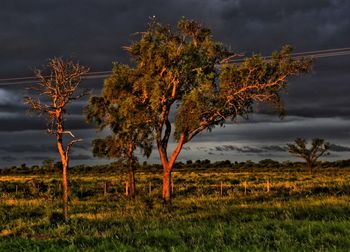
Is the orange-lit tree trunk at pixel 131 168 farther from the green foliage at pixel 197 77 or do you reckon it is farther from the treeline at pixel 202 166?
the treeline at pixel 202 166

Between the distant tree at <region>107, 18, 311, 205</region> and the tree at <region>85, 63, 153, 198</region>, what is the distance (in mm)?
764

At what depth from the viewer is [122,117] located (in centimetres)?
3916

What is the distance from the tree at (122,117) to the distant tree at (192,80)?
76cm

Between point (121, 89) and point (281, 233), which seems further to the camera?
point (121, 89)

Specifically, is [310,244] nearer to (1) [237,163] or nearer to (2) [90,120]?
(2) [90,120]

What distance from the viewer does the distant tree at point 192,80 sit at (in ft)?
121

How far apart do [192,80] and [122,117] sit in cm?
622

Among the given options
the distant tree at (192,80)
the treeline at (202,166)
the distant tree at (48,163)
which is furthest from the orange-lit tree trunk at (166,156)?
the treeline at (202,166)

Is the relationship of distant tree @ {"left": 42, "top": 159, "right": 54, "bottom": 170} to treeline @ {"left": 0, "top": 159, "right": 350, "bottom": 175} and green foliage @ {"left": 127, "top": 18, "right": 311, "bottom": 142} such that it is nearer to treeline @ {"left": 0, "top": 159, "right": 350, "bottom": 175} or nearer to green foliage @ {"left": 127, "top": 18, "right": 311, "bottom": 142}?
treeline @ {"left": 0, "top": 159, "right": 350, "bottom": 175}

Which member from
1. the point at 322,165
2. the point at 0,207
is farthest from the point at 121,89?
the point at 322,165

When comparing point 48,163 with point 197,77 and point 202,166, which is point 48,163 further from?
point 197,77

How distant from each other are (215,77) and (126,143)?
10.4 metres

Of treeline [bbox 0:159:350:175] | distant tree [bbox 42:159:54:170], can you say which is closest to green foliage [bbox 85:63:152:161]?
distant tree [bbox 42:159:54:170]

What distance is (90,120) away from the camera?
4388 cm
